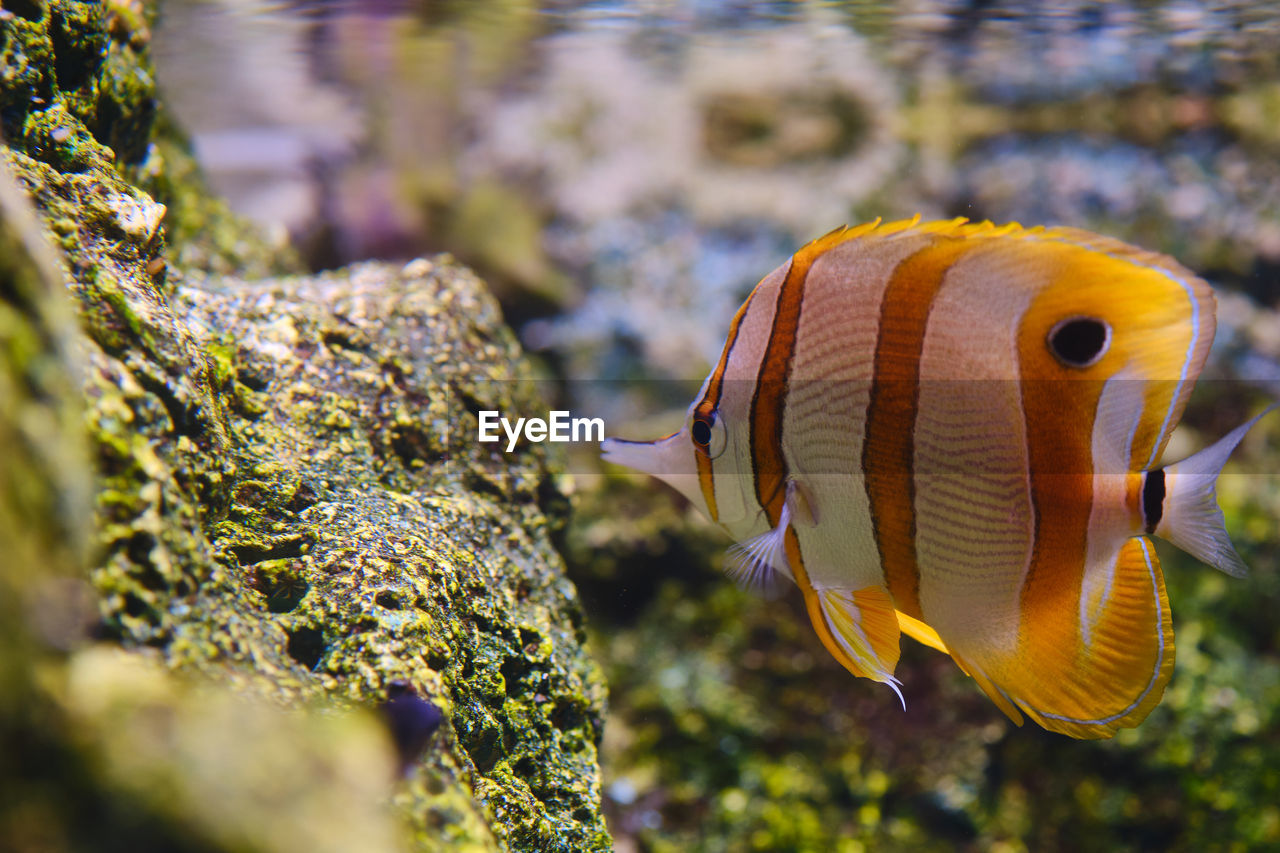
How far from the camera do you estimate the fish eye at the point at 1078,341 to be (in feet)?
4.24

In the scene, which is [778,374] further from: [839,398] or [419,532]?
[419,532]

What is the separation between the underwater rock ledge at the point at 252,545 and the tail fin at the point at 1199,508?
117cm

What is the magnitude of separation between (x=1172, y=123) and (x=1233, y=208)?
30.9 inches

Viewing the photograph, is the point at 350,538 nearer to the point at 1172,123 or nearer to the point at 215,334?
the point at 215,334

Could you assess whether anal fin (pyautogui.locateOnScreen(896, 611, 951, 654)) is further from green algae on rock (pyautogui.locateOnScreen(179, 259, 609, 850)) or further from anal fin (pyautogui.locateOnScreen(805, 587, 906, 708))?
green algae on rock (pyautogui.locateOnScreen(179, 259, 609, 850))

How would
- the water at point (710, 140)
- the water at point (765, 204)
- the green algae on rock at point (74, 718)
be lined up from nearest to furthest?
the green algae on rock at point (74, 718)
the water at point (765, 204)
the water at point (710, 140)

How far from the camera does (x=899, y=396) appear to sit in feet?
4.28

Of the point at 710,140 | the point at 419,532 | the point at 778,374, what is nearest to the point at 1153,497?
the point at 778,374

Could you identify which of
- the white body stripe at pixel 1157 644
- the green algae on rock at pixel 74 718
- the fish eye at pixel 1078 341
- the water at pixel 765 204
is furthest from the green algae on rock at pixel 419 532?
the water at pixel 765 204

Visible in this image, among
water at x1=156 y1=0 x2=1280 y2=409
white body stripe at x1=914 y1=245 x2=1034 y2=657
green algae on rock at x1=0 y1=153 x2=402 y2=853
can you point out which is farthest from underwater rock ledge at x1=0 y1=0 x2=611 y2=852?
water at x1=156 y1=0 x2=1280 y2=409

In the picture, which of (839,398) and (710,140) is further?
(710,140)

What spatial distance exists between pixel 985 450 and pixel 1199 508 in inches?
13.3

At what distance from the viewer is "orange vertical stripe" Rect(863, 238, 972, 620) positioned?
1.31 m

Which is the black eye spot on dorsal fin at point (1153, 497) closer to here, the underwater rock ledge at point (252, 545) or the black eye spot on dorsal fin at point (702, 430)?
the black eye spot on dorsal fin at point (702, 430)
